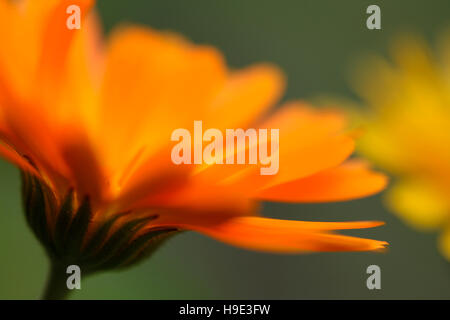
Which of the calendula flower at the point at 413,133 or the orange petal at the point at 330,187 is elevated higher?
the calendula flower at the point at 413,133

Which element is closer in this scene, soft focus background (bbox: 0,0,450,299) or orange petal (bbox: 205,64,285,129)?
orange petal (bbox: 205,64,285,129)

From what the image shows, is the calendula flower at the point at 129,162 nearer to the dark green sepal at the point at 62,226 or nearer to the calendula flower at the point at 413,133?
the dark green sepal at the point at 62,226

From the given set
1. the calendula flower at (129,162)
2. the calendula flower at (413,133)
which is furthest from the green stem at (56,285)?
the calendula flower at (413,133)

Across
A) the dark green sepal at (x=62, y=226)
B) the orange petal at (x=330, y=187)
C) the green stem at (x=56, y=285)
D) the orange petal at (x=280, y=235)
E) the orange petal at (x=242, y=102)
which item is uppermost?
the orange petal at (x=242, y=102)

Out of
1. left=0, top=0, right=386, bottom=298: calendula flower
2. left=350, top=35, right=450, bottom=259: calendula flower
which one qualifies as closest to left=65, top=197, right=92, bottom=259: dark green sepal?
left=0, top=0, right=386, bottom=298: calendula flower

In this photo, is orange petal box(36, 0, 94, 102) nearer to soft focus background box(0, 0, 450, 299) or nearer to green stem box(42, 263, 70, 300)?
green stem box(42, 263, 70, 300)

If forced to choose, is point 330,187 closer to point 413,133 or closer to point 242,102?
point 242,102

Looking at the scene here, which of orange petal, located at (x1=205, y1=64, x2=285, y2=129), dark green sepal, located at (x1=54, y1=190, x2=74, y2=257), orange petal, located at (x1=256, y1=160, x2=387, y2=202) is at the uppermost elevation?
orange petal, located at (x1=205, y1=64, x2=285, y2=129)

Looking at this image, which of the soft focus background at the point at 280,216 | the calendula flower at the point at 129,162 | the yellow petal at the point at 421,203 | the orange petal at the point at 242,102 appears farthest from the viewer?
the soft focus background at the point at 280,216

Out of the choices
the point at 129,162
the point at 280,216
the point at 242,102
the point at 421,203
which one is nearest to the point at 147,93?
the point at 129,162
